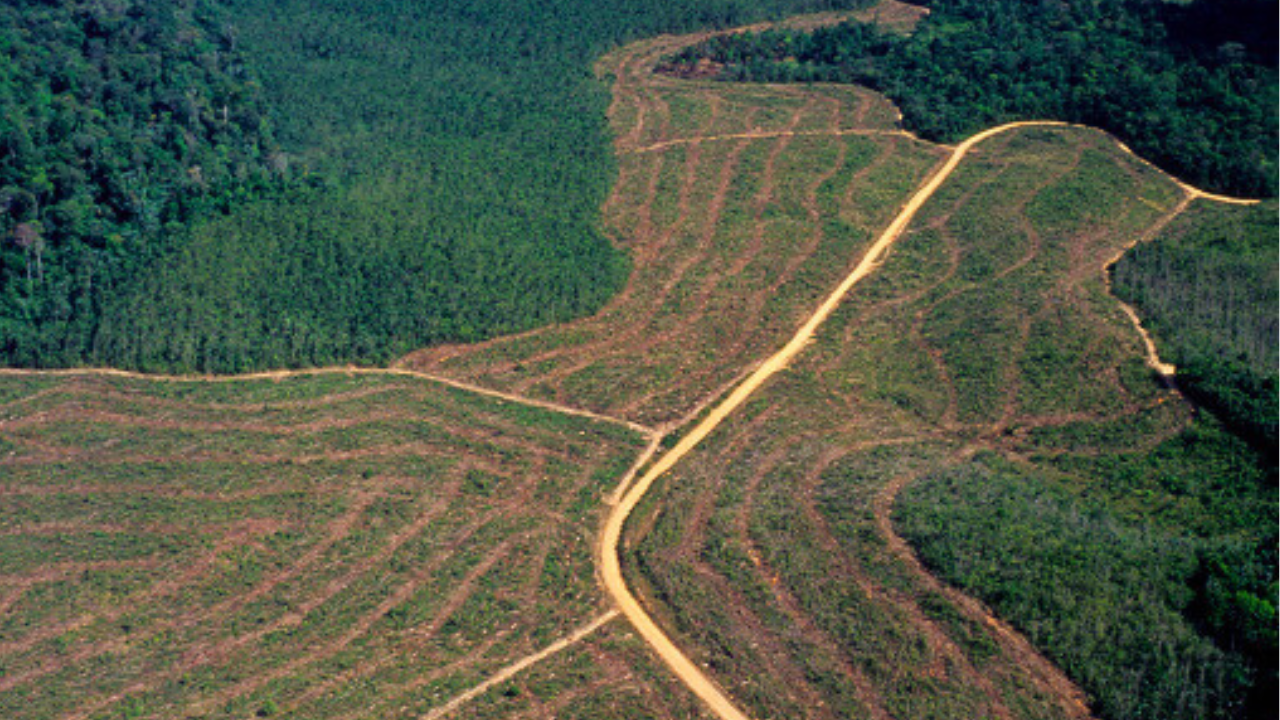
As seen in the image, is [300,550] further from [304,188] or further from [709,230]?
[709,230]

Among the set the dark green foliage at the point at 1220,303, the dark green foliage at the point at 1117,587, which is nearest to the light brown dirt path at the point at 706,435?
the dark green foliage at the point at 1117,587

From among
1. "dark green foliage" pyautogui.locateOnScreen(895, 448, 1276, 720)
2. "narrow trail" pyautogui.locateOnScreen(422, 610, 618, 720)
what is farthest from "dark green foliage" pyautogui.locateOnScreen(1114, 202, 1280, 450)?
"narrow trail" pyautogui.locateOnScreen(422, 610, 618, 720)

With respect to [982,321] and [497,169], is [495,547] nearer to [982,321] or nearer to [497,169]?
[982,321]

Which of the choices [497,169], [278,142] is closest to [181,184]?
[278,142]

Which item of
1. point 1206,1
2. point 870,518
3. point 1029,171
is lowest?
point 870,518

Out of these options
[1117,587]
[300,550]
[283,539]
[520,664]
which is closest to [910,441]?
[1117,587]
